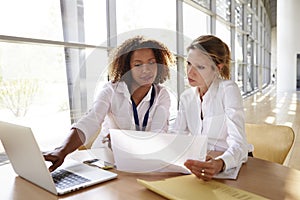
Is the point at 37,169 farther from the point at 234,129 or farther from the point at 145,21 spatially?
the point at 145,21

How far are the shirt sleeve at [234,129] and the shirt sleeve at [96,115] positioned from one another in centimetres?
50

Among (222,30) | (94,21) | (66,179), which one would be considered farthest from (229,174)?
(222,30)

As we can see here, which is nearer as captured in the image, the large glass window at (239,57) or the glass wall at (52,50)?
the glass wall at (52,50)

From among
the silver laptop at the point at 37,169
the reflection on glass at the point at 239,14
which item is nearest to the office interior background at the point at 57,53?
the silver laptop at the point at 37,169

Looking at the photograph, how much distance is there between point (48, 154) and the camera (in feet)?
3.07

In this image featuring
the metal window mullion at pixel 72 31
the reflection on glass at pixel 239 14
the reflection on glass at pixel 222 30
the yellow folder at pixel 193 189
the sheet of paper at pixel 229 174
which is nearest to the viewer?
the yellow folder at pixel 193 189

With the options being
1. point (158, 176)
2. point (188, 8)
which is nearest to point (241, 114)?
point (158, 176)

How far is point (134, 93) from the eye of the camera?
129 centimetres

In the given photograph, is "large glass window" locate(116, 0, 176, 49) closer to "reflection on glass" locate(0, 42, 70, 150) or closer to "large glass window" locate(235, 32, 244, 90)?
"reflection on glass" locate(0, 42, 70, 150)

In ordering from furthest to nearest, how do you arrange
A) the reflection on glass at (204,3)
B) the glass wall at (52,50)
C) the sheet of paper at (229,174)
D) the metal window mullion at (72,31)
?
the reflection on glass at (204,3), the metal window mullion at (72,31), the glass wall at (52,50), the sheet of paper at (229,174)

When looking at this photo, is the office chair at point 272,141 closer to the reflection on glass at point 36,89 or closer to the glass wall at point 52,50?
the glass wall at point 52,50

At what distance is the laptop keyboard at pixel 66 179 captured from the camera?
0.80 metres

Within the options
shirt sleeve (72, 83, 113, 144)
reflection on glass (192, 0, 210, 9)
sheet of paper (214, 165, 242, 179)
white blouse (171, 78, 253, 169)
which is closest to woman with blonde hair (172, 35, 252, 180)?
white blouse (171, 78, 253, 169)

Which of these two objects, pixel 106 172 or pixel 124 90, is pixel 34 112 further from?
pixel 106 172
